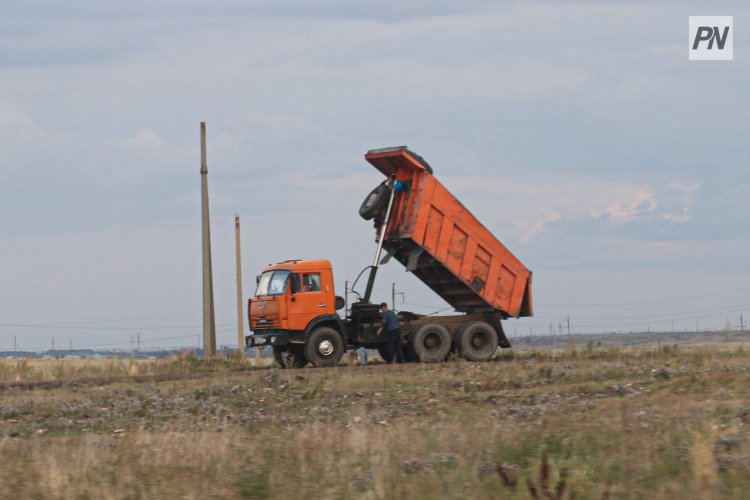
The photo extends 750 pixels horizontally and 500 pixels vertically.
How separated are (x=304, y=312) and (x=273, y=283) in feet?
3.80

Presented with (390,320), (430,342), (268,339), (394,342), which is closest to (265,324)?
(268,339)

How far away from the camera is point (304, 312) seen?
88.1ft

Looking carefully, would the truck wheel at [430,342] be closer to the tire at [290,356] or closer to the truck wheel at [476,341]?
the truck wheel at [476,341]

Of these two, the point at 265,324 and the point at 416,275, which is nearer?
the point at 265,324

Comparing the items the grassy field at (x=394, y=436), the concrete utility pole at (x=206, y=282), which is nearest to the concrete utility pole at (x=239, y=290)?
the concrete utility pole at (x=206, y=282)

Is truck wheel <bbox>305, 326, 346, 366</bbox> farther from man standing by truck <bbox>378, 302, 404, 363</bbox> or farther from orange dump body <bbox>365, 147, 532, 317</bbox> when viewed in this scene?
orange dump body <bbox>365, 147, 532, 317</bbox>

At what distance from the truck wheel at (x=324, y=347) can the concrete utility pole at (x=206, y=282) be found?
6.67 metres

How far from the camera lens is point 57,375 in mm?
26344

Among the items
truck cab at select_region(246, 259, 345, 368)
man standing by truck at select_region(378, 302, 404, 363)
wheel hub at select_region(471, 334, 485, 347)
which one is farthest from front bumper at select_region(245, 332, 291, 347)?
wheel hub at select_region(471, 334, 485, 347)

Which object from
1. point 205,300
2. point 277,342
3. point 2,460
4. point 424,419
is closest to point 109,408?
point 424,419

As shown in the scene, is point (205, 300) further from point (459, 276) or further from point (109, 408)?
point (109, 408)

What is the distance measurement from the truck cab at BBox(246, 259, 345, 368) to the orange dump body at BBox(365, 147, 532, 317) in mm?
2061

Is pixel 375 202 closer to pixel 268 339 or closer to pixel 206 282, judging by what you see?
pixel 268 339

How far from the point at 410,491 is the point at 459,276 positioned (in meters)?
18.7
